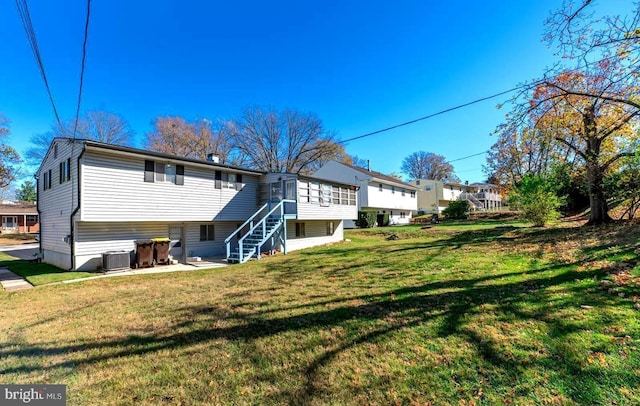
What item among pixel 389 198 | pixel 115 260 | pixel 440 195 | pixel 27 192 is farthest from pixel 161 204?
pixel 27 192

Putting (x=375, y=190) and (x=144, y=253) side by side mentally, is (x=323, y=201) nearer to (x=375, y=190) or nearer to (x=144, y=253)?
(x=144, y=253)

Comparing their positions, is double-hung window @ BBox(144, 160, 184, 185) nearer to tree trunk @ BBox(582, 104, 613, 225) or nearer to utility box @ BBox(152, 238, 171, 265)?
utility box @ BBox(152, 238, 171, 265)

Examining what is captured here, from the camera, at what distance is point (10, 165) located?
1065 inches

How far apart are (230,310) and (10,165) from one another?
1398 inches

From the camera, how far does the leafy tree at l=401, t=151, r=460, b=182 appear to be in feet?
191

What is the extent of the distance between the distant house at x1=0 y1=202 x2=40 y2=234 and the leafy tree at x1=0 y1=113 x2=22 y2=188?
407 inches

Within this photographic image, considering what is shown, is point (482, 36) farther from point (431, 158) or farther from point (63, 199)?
point (431, 158)

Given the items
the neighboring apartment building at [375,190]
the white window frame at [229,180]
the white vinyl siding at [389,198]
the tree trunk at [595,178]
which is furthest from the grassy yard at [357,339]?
the white vinyl siding at [389,198]

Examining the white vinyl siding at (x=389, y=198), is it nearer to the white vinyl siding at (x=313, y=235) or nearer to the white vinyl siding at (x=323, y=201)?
the white vinyl siding at (x=323, y=201)

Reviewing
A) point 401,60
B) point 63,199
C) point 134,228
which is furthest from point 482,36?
point 63,199

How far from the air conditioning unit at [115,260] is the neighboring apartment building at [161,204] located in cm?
67

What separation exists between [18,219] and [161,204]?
40818 mm

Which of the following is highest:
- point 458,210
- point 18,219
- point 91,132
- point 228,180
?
point 91,132

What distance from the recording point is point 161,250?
12.4 meters
